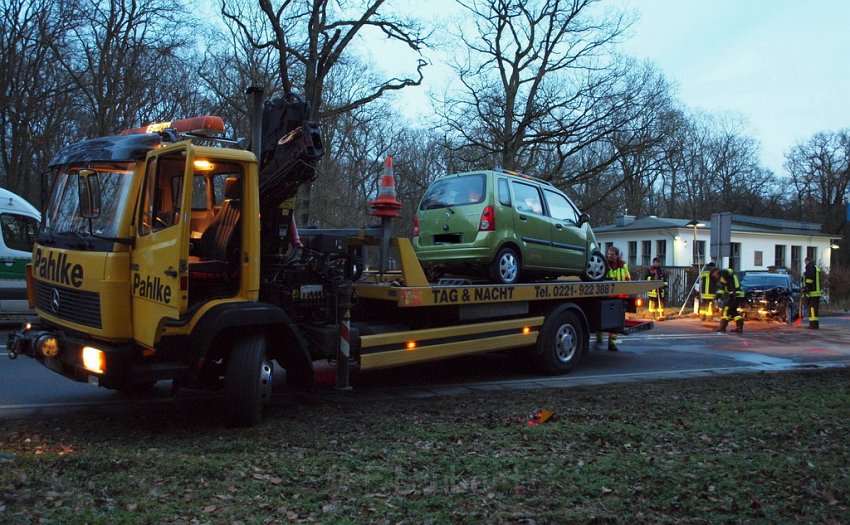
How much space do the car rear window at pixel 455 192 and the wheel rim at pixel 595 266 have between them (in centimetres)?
274

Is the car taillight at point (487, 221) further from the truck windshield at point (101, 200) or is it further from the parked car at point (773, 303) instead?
the parked car at point (773, 303)

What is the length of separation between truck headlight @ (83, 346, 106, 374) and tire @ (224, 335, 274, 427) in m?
0.98

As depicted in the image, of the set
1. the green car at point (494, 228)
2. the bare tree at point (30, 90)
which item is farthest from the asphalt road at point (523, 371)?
the bare tree at point (30, 90)

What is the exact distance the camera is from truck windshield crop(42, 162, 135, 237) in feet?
18.7

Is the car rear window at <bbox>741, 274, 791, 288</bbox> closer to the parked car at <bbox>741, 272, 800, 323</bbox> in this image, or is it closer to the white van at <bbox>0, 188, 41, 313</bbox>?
the parked car at <bbox>741, 272, 800, 323</bbox>

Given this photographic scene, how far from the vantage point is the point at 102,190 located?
18.7 ft

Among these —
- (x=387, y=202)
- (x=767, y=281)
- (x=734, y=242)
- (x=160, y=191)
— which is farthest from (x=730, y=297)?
(x=734, y=242)

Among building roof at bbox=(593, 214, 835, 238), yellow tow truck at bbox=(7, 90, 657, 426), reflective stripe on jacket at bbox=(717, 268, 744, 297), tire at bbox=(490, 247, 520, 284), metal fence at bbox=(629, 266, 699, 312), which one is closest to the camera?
yellow tow truck at bbox=(7, 90, 657, 426)

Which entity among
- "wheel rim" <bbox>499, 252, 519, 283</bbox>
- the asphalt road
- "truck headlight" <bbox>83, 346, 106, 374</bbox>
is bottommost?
the asphalt road

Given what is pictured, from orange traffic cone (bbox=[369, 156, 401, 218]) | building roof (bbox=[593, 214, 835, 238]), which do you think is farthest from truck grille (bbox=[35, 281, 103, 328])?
building roof (bbox=[593, 214, 835, 238])

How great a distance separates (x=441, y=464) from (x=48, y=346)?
3456 millimetres

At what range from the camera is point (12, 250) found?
1259cm

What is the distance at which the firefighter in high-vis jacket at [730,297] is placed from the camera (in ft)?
51.5

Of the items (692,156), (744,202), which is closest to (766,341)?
(692,156)
